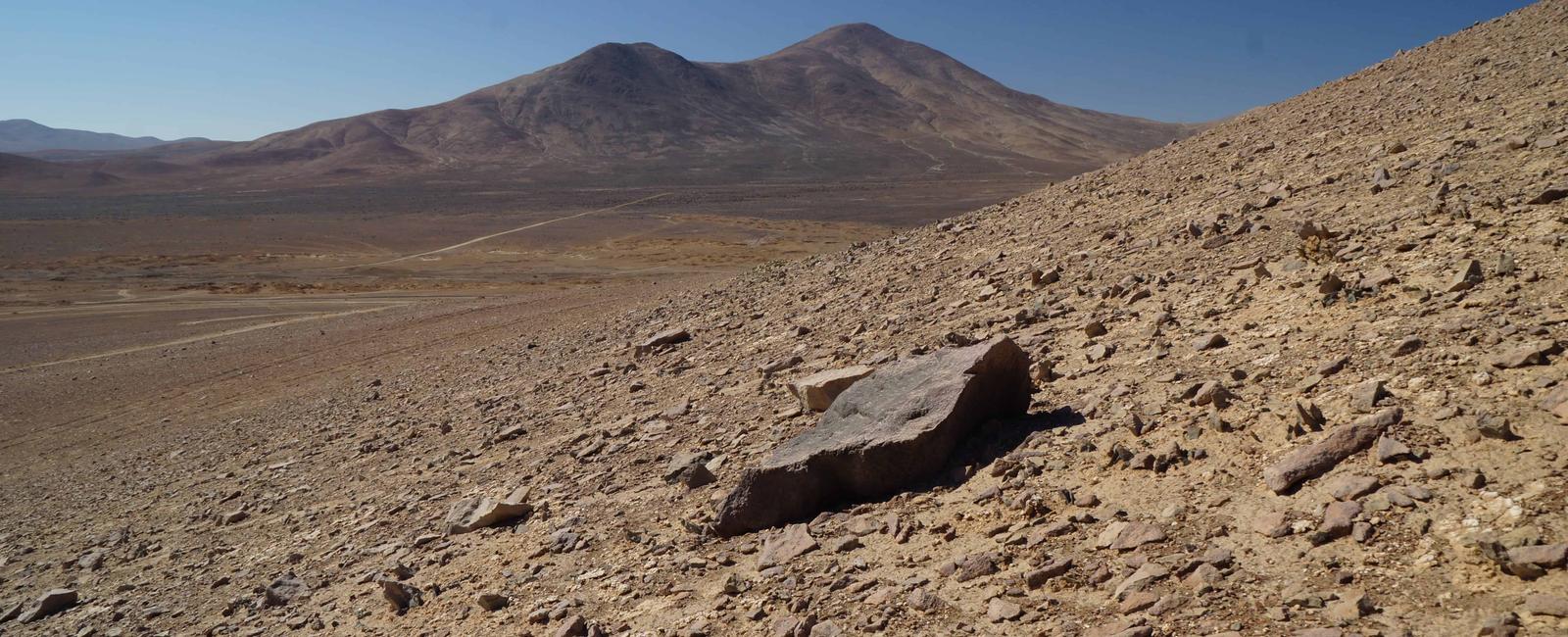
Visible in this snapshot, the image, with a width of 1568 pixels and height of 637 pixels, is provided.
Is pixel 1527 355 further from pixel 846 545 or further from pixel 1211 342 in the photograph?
pixel 846 545

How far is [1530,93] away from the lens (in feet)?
27.5

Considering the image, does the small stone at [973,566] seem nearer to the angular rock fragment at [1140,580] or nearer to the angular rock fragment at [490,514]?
the angular rock fragment at [1140,580]

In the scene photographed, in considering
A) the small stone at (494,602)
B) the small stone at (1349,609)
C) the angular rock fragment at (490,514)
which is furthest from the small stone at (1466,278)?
the angular rock fragment at (490,514)

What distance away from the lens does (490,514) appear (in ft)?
23.2

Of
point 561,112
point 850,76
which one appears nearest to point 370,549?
point 561,112

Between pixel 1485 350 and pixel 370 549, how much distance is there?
711 centimetres

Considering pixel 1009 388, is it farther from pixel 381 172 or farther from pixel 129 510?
pixel 381 172

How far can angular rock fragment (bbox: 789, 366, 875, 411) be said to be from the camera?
695cm

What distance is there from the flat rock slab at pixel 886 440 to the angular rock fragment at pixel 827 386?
3.36 feet

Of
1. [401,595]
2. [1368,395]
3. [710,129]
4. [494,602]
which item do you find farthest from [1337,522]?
[710,129]

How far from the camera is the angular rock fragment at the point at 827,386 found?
695 centimetres

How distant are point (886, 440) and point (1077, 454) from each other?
1009 mm

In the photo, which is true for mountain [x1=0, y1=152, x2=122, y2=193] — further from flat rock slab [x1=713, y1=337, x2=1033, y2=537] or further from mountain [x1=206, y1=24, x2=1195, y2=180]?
flat rock slab [x1=713, y1=337, x2=1033, y2=537]

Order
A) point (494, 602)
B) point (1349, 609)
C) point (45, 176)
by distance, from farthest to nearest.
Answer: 1. point (45, 176)
2. point (494, 602)
3. point (1349, 609)
